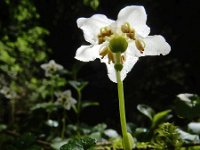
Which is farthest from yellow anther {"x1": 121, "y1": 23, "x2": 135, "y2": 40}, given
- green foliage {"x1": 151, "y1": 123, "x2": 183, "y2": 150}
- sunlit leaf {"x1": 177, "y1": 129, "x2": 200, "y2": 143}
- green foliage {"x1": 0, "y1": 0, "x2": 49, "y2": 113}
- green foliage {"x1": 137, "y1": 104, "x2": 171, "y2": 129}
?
green foliage {"x1": 0, "y1": 0, "x2": 49, "y2": 113}

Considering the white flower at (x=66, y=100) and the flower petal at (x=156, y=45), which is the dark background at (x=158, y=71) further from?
the flower petal at (x=156, y=45)

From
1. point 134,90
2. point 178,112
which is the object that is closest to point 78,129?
point 178,112

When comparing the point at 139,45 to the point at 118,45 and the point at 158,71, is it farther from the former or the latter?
the point at 158,71

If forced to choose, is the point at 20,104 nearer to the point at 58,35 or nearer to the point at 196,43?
the point at 58,35

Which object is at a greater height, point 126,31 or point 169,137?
point 126,31

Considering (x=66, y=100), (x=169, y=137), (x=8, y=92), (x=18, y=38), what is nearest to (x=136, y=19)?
(x=169, y=137)
